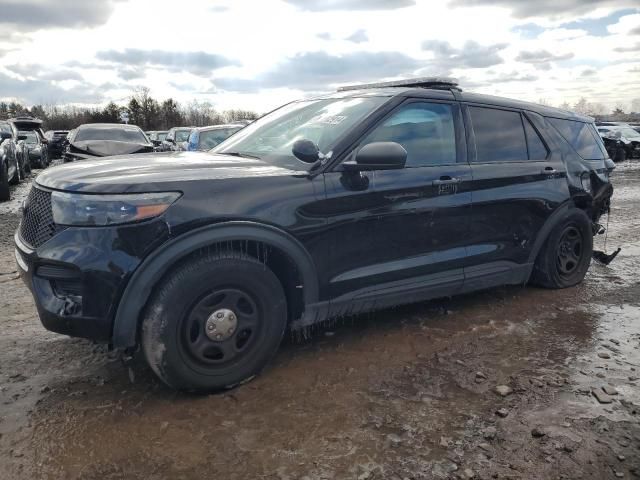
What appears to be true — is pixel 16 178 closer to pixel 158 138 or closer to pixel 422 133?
pixel 422 133

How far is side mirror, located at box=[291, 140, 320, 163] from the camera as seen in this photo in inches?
130

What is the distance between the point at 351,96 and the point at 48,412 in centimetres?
281

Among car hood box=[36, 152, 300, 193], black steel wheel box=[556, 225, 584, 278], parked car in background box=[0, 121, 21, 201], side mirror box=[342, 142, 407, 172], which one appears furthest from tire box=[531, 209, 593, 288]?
parked car in background box=[0, 121, 21, 201]

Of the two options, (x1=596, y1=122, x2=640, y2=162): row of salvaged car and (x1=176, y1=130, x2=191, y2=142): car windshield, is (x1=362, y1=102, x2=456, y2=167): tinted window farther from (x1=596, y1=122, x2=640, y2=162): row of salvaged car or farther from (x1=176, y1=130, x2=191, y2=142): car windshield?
(x1=596, y1=122, x2=640, y2=162): row of salvaged car

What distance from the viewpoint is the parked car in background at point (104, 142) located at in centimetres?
1077

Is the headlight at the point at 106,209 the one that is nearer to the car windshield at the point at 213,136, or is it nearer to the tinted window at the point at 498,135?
the tinted window at the point at 498,135

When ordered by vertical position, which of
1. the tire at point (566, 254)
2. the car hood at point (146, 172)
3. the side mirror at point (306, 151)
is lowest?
the tire at point (566, 254)

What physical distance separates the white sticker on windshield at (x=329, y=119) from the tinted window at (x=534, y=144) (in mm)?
1846

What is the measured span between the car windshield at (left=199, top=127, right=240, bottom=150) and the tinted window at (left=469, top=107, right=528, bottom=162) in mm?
7055

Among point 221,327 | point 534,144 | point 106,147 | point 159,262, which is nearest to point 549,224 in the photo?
point 534,144

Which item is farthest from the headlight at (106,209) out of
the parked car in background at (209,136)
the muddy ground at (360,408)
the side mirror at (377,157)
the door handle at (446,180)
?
the parked car in background at (209,136)

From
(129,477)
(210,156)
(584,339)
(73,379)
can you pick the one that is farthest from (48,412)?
(584,339)

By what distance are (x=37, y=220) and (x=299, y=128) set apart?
1.79 m

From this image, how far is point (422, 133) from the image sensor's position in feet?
12.7
